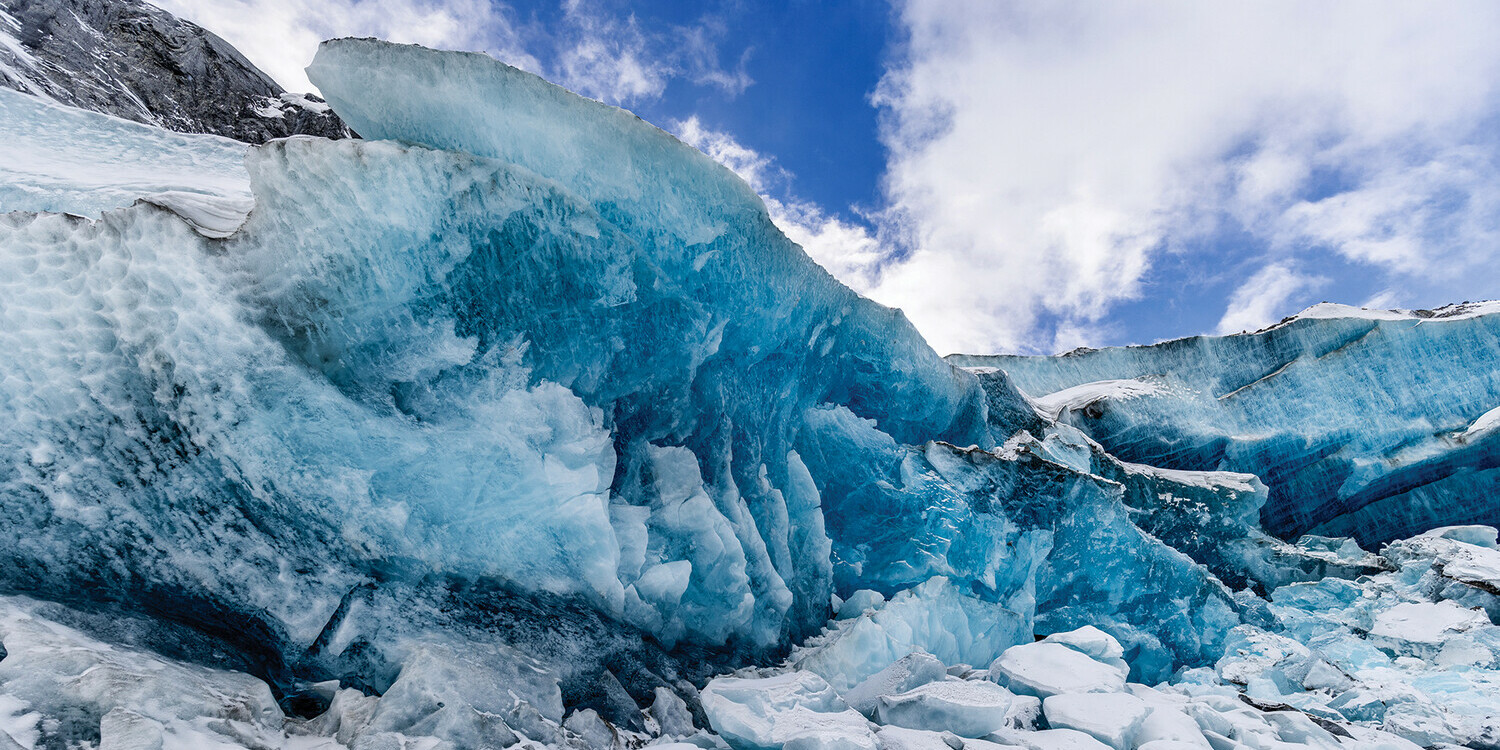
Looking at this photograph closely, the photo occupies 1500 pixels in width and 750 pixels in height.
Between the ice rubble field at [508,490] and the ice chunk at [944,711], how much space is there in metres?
0.02

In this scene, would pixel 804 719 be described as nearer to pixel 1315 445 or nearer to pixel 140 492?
pixel 140 492

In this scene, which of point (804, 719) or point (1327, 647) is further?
point (1327, 647)

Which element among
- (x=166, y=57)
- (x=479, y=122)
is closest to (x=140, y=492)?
(x=479, y=122)

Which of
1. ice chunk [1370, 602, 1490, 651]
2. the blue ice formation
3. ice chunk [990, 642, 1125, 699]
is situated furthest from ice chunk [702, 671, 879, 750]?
the blue ice formation

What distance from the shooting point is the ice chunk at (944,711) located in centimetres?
314

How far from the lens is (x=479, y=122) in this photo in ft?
10.8

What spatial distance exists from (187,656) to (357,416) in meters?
1.03

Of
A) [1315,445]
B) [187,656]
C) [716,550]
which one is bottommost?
[187,656]

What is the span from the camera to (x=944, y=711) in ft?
10.3

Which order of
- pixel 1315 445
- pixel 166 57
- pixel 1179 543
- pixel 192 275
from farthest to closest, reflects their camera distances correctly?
pixel 166 57 < pixel 1315 445 < pixel 1179 543 < pixel 192 275

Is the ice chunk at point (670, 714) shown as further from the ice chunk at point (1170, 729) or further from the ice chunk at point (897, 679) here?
the ice chunk at point (1170, 729)

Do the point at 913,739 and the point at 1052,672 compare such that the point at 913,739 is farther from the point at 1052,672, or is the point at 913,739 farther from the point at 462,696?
the point at 462,696

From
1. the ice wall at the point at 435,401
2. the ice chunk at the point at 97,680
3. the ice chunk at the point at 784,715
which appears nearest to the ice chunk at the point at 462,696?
the ice wall at the point at 435,401

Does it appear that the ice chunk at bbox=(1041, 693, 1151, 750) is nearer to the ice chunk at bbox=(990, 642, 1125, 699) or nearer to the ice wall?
the ice chunk at bbox=(990, 642, 1125, 699)
